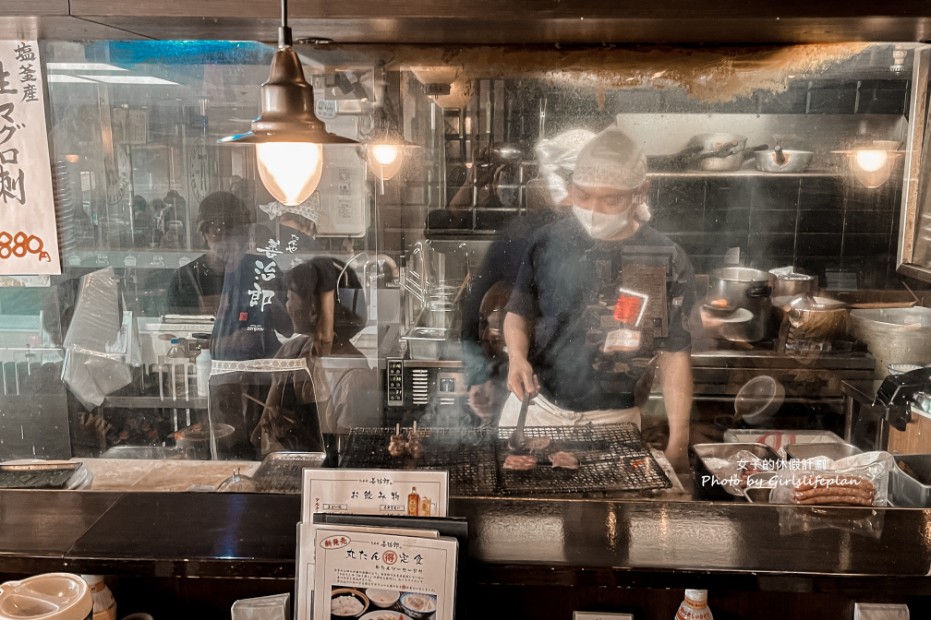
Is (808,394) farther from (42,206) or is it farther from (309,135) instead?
(42,206)

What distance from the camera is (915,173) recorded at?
2.33 metres

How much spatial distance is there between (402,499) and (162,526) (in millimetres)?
554

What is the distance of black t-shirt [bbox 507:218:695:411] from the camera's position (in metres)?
2.46

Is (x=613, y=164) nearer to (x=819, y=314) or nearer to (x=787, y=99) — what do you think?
(x=787, y=99)

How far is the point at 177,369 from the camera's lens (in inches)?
104

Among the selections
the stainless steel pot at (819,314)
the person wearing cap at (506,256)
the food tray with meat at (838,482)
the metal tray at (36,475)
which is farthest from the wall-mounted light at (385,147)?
the food tray with meat at (838,482)

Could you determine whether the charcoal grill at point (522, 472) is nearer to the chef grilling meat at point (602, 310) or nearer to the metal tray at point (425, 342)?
the chef grilling meat at point (602, 310)

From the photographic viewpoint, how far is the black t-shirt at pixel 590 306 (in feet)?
8.07

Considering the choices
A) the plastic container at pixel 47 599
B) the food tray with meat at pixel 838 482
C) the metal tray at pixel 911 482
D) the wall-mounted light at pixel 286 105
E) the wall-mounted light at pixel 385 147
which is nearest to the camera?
the plastic container at pixel 47 599

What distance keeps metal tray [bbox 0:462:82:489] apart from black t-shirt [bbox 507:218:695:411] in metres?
1.49

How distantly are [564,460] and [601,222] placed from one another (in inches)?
32.7

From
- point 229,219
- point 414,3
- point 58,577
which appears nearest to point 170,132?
point 229,219

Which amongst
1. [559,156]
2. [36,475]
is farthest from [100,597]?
[559,156]

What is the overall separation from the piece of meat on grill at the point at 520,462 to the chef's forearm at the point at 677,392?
0.58m
